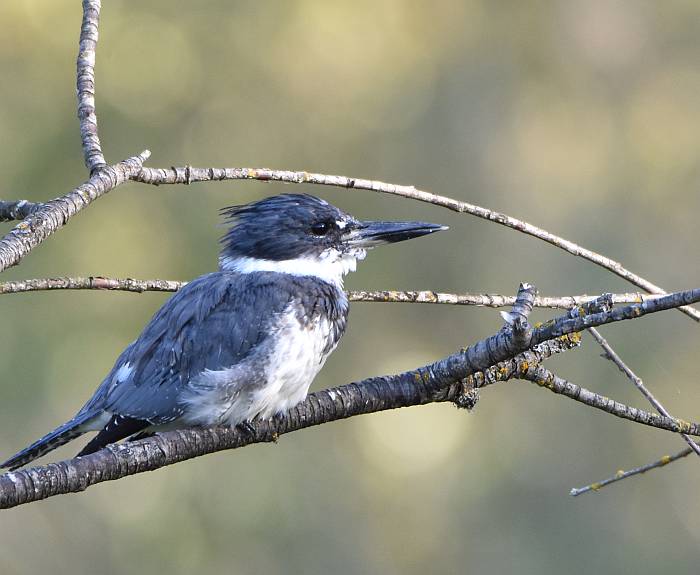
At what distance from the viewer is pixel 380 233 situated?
3.01 m

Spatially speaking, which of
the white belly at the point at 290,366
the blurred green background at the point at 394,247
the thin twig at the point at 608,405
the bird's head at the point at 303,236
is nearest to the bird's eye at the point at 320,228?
the bird's head at the point at 303,236

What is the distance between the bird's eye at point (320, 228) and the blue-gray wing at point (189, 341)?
0.25 meters

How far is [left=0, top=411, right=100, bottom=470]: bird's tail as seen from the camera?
2416 millimetres

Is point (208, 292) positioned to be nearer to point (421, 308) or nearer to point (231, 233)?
point (231, 233)

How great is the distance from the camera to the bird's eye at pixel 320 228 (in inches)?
119

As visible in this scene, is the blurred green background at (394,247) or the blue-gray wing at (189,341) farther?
the blurred green background at (394,247)

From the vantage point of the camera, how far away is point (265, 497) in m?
5.71

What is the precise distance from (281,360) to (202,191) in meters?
3.47

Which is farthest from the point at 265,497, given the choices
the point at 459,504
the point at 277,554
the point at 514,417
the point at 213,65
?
the point at 213,65

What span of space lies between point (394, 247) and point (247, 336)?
4014 mm

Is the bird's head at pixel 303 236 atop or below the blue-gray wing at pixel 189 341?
atop

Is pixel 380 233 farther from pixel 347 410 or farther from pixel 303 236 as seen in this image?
pixel 347 410

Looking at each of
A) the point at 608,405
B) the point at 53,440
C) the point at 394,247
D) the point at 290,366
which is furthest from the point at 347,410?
the point at 394,247

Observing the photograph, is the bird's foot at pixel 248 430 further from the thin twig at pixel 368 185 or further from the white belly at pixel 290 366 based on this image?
the thin twig at pixel 368 185
